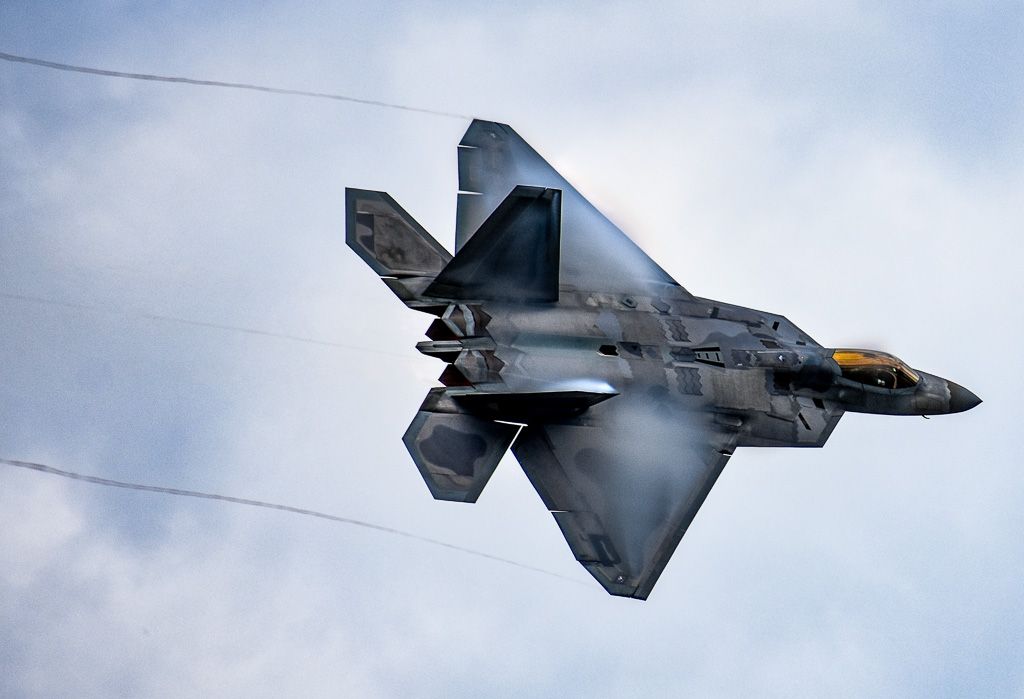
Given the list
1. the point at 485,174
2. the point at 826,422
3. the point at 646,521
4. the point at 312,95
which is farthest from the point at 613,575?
the point at 312,95

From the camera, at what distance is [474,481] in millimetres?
28672

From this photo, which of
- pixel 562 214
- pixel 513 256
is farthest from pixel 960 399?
pixel 513 256

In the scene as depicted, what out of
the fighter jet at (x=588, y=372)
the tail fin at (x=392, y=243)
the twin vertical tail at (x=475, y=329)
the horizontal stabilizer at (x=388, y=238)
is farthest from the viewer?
the horizontal stabilizer at (x=388, y=238)

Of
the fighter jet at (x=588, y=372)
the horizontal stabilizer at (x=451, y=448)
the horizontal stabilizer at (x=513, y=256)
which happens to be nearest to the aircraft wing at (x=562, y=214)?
the fighter jet at (x=588, y=372)

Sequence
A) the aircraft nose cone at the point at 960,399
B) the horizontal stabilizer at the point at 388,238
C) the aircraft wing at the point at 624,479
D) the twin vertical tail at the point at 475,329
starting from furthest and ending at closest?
1. the aircraft nose cone at the point at 960,399
2. the horizontal stabilizer at the point at 388,238
3. the aircraft wing at the point at 624,479
4. the twin vertical tail at the point at 475,329

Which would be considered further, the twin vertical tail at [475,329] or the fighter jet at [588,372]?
the fighter jet at [588,372]

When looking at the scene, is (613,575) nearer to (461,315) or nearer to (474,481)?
(474,481)

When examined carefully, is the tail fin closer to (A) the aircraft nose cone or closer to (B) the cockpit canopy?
(B) the cockpit canopy

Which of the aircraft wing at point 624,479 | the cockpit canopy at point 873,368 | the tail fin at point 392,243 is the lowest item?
the aircraft wing at point 624,479

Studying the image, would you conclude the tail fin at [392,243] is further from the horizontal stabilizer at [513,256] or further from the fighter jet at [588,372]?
the horizontal stabilizer at [513,256]

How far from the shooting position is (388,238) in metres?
30.8

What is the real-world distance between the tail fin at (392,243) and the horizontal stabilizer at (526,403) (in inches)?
97.5

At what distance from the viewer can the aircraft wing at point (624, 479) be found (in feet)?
95.5

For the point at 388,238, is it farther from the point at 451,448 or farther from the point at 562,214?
the point at 451,448
